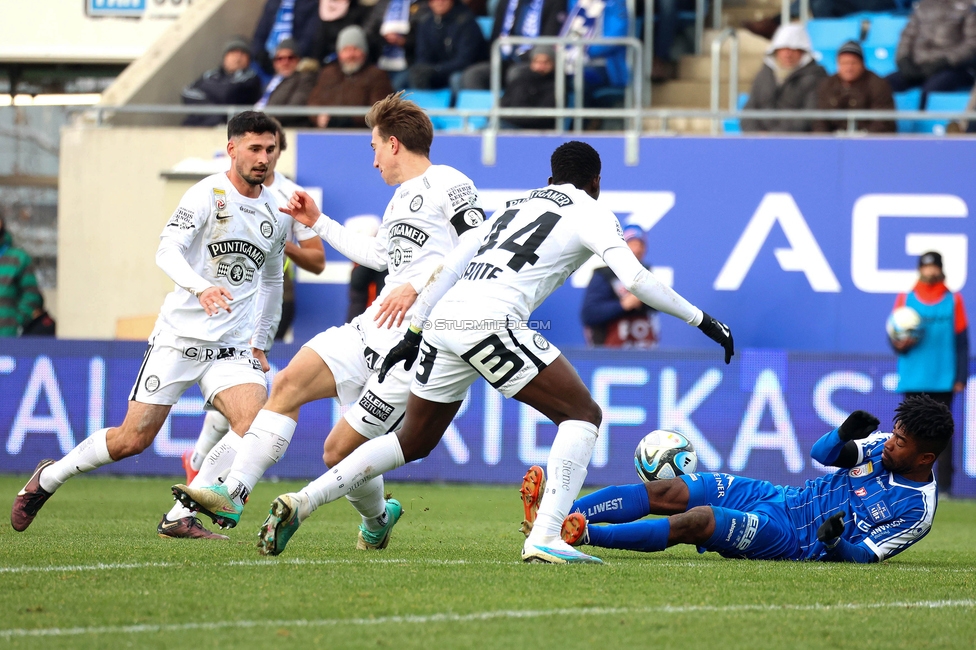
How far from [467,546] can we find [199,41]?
41.4ft

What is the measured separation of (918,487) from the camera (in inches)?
260

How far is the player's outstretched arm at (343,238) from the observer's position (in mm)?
7141

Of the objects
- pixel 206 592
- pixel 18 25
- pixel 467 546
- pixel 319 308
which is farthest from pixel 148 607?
pixel 18 25

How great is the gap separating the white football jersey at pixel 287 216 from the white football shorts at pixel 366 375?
90 centimetres

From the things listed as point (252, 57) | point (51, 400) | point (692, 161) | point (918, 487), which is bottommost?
point (51, 400)

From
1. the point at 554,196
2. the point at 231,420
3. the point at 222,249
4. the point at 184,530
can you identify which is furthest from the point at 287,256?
the point at 554,196

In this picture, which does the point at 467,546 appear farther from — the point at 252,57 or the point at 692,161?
the point at 252,57

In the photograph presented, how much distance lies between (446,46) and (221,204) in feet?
32.0

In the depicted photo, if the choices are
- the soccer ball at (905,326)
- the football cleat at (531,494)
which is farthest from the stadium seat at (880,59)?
the football cleat at (531,494)

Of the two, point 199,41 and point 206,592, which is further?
point 199,41

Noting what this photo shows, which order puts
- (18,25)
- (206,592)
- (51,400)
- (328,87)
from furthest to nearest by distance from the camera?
(18,25), (328,87), (51,400), (206,592)

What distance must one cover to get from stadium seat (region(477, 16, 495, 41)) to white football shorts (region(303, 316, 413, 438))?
10.9 metres

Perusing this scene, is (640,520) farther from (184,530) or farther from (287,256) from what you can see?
(287,256)

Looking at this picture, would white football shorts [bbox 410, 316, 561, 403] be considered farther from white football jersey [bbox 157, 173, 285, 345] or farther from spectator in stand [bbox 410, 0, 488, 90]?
spectator in stand [bbox 410, 0, 488, 90]
